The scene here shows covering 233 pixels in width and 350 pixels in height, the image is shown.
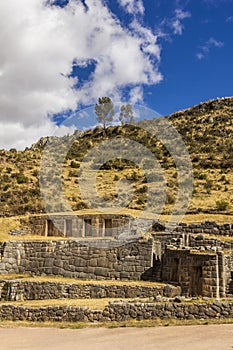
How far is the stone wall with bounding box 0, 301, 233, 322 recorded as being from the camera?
465 inches

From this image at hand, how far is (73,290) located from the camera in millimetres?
17062

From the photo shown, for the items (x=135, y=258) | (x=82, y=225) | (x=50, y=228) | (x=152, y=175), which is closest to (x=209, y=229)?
(x=135, y=258)

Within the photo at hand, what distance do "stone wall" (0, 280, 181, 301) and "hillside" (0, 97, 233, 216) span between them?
15753mm

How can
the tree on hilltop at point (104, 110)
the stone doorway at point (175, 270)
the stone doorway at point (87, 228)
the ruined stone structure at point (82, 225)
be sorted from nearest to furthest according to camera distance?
1. the stone doorway at point (175, 270)
2. the ruined stone structure at point (82, 225)
3. the stone doorway at point (87, 228)
4. the tree on hilltop at point (104, 110)

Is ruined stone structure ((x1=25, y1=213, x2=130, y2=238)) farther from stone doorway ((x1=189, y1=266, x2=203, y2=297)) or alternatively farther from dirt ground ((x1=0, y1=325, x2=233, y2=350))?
dirt ground ((x1=0, y1=325, x2=233, y2=350))

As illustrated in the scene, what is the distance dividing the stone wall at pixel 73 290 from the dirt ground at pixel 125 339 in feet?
15.2

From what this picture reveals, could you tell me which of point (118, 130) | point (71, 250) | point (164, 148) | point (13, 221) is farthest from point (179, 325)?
point (118, 130)

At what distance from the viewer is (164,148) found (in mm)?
56031

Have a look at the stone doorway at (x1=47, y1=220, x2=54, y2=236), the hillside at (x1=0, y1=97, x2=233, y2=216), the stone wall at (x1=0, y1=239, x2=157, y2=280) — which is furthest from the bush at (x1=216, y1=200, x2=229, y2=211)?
the stone wall at (x1=0, y1=239, x2=157, y2=280)

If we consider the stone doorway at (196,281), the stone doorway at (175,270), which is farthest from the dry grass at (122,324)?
the stone doorway at (175,270)

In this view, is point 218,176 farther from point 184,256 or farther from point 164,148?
point 184,256

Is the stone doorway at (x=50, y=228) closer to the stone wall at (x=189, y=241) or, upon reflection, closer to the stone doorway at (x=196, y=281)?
the stone wall at (x=189, y=241)

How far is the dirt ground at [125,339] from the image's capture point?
956 centimetres

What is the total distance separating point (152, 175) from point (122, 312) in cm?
3250
